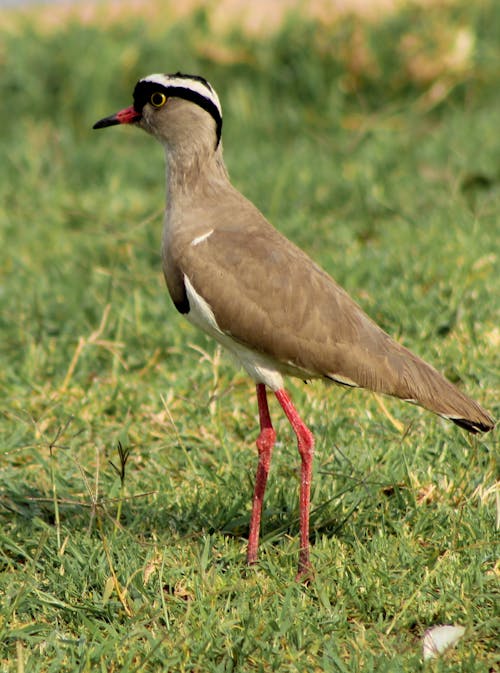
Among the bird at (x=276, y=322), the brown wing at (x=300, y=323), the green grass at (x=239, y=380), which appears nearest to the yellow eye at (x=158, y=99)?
the bird at (x=276, y=322)

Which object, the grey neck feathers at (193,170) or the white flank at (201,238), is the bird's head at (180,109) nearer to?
the grey neck feathers at (193,170)

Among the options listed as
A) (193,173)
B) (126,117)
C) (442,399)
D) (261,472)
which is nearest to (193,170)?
(193,173)

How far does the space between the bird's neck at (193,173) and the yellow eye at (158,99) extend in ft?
0.67

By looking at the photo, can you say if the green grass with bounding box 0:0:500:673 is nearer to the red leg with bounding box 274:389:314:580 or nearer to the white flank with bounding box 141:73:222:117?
the red leg with bounding box 274:389:314:580

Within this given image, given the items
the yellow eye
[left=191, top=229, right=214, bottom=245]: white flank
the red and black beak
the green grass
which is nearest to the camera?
the green grass

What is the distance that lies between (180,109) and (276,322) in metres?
1.01

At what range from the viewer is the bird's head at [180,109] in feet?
13.3

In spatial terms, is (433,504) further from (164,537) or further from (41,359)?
(41,359)

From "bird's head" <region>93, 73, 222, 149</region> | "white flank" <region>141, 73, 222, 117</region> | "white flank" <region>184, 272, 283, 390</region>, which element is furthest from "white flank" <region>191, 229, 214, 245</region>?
"white flank" <region>141, 73, 222, 117</region>

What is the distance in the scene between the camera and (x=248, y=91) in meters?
8.50

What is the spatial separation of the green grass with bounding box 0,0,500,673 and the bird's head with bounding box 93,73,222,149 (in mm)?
1032

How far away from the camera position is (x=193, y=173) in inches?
158

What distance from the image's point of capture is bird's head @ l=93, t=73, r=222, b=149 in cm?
405

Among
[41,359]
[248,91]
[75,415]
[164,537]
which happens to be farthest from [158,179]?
[164,537]
